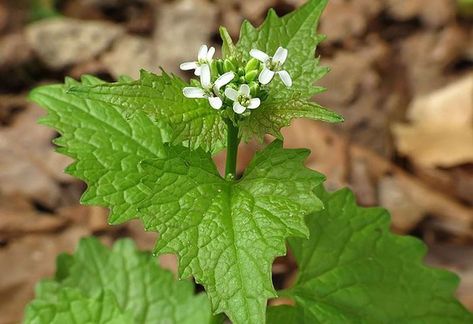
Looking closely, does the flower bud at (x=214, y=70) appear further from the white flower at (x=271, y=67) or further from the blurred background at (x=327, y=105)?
the blurred background at (x=327, y=105)

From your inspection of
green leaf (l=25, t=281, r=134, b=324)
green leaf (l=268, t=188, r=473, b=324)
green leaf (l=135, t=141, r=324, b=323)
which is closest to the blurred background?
green leaf (l=25, t=281, r=134, b=324)

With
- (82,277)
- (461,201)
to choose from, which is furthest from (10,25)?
(461,201)

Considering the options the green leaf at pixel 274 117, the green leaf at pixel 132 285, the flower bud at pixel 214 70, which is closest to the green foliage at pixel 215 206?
the green leaf at pixel 274 117

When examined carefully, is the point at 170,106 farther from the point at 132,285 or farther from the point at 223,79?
the point at 132,285

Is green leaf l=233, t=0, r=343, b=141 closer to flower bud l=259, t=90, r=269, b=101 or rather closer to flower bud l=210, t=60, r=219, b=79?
flower bud l=259, t=90, r=269, b=101

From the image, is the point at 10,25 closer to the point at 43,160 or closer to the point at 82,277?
the point at 43,160

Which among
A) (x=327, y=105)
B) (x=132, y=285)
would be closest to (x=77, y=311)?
(x=132, y=285)
